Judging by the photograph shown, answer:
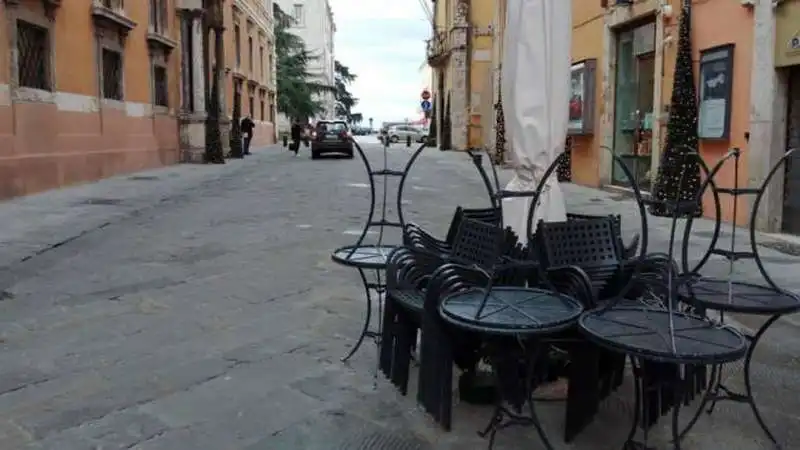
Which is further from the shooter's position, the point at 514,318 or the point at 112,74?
the point at 112,74

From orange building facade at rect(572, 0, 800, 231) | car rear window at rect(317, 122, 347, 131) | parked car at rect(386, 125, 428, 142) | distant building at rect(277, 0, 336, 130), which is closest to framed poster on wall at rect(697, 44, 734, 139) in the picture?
orange building facade at rect(572, 0, 800, 231)

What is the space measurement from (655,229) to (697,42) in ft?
11.2

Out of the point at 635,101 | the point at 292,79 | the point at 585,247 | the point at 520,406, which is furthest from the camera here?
the point at 292,79

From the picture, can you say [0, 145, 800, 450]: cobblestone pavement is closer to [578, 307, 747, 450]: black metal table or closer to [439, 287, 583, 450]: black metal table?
[439, 287, 583, 450]: black metal table

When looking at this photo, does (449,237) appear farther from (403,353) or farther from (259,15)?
(259,15)

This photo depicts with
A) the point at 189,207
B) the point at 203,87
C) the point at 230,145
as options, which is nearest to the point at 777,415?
the point at 189,207

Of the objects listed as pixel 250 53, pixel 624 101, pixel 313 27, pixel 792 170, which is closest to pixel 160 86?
pixel 624 101

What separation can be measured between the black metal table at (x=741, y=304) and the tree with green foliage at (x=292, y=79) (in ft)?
169

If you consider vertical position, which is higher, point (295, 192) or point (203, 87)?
point (203, 87)

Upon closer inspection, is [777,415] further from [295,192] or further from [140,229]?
[295,192]

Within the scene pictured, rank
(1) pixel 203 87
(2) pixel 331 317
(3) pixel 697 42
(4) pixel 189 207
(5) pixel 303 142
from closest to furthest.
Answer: (2) pixel 331 317, (3) pixel 697 42, (4) pixel 189 207, (1) pixel 203 87, (5) pixel 303 142

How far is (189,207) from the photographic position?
12.3 meters

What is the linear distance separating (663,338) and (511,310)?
0.58 metres

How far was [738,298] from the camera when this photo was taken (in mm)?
3287
